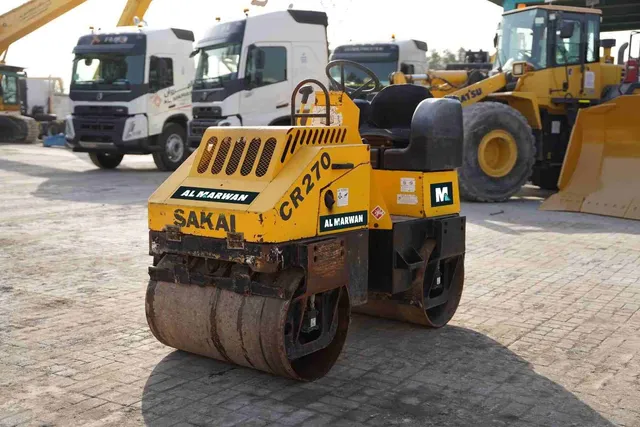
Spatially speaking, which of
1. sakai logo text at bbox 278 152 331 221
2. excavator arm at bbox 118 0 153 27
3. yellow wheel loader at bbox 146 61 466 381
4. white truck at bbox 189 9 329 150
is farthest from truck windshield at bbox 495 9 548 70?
excavator arm at bbox 118 0 153 27

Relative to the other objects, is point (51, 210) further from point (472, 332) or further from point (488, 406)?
point (488, 406)

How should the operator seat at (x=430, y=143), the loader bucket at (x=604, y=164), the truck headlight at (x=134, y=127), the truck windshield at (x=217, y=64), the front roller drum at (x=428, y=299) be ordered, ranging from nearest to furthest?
1. the operator seat at (x=430, y=143)
2. the front roller drum at (x=428, y=299)
3. the loader bucket at (x=604, y=164)
4. the truck windshield at (x=217, y=64)
5. the truck headlight at (x=134, y=127)

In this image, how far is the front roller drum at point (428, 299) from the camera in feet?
19.3

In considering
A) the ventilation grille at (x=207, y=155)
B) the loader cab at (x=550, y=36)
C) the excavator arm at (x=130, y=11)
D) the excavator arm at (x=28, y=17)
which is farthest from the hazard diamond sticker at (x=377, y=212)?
the excavator arm at (x=28, y=17)

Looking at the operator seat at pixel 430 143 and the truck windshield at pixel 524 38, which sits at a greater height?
the truck windshield at pixel 524 38

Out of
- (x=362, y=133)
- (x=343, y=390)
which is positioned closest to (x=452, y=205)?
(x=362, y=133)

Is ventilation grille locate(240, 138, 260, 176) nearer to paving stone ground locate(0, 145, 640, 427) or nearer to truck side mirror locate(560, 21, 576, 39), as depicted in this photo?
paving stone ground locate(0, 145, 640, 427)

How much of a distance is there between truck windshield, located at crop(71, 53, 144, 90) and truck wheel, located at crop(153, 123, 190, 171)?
148 centimetres

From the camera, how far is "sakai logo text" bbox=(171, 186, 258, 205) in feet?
15.4

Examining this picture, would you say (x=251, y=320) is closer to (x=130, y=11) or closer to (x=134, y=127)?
(x=134, y=127)

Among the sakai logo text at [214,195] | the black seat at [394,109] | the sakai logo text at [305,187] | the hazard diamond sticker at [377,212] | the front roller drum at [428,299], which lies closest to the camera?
the sakai logo text at [305,187]

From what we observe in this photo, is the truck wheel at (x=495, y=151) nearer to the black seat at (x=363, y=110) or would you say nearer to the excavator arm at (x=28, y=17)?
the black seat at (x=363, y=110)

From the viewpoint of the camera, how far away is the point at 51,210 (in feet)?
40.3

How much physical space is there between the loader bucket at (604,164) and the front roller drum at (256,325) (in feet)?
26.4
